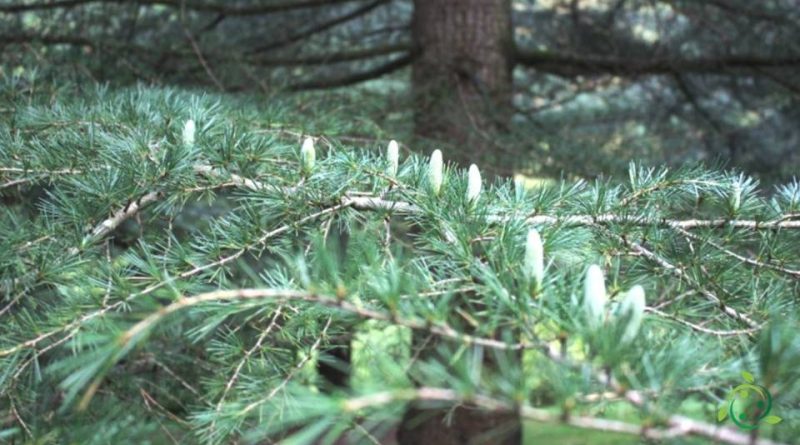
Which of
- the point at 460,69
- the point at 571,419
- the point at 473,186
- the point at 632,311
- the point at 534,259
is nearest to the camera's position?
the point at 571,419

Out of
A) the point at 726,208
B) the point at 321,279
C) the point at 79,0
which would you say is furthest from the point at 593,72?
the point at 321,279

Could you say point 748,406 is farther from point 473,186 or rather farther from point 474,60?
point 474,60

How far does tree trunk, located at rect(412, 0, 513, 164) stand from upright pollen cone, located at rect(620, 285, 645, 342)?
2.09 metres

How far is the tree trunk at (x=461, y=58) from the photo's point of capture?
2768 millimetres

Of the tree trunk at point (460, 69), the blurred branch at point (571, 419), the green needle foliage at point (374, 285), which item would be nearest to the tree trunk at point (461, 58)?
the tree trunk at point (460, 69)

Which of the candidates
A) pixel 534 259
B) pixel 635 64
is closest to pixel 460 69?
pixel 635 64

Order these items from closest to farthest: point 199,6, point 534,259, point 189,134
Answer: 1. point 534,259
2. point 189,134
3. point 199,6

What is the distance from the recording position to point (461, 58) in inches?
117

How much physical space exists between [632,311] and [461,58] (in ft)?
8.02

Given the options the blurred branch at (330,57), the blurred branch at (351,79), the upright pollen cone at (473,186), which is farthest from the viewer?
the blurred branch at (351,79)

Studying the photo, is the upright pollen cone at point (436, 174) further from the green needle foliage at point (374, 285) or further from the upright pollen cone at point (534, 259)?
the upright pollen cone at point (534, 259)

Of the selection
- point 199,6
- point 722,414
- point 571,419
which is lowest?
point 722,414

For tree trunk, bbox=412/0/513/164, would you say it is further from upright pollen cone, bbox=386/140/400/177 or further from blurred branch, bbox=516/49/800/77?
upright pollen cone, bbox=386/140/400/177

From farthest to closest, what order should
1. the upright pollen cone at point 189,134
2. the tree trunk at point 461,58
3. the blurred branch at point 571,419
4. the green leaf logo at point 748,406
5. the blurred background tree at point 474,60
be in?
the tree trunk at point 461,58, the blurred background tree at point 474,60, the upright pollen cone at point 189,134, the green leaf logo at point 748,406, the blurred branch at point 571,419
